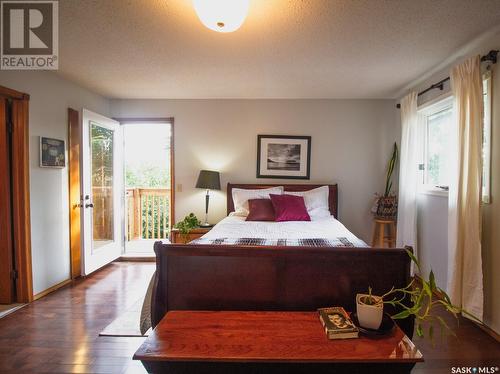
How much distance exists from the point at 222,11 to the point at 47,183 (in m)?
2.64

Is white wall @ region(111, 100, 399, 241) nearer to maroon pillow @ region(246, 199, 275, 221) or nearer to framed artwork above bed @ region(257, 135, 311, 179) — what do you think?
framed artwork above bed @ region(257, 135, 311, 179)

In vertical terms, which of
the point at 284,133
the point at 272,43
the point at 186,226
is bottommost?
the point at 186,226

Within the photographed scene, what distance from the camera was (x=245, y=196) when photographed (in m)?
3.71

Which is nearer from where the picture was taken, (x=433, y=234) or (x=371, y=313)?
(x=371, y=313)

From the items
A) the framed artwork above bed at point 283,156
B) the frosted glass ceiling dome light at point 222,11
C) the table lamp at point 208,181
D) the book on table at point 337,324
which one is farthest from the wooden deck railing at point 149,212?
the book on table at point 337,324

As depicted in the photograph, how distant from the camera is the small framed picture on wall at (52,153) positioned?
2826mm

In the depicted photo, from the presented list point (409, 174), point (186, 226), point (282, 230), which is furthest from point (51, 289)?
point (409, 174)

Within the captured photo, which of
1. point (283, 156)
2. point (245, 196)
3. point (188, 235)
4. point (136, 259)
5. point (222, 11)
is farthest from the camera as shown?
point (136, 259)

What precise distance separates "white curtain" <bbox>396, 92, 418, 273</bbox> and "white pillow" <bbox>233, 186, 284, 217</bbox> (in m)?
1.52

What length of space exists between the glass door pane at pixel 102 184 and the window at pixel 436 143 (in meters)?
4.09

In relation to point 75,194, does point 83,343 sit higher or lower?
lower

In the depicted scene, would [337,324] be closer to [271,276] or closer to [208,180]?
[271,276]

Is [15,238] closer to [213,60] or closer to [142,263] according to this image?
[142,263]

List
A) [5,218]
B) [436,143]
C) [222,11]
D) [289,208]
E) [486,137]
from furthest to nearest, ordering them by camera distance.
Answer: [289,208] < [436,143] < [5,218] < [486,137] < [222,11]
